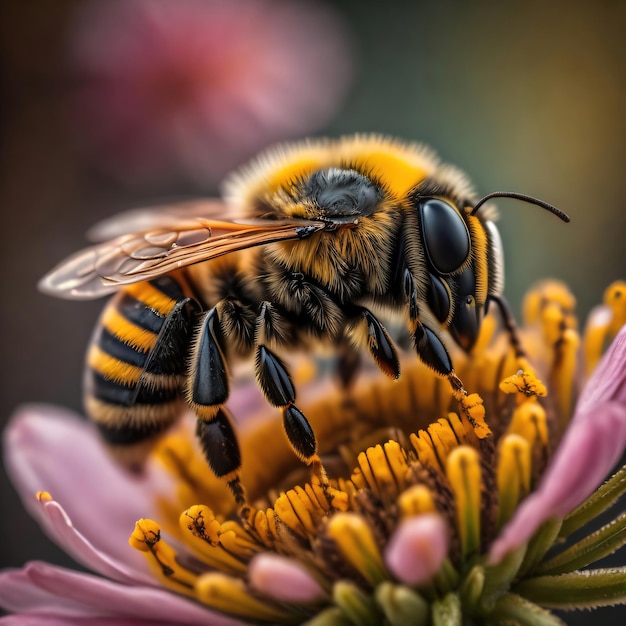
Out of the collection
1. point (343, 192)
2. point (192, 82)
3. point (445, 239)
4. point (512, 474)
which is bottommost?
point (512, 474)

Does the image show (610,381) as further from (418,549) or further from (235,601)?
(235,601)

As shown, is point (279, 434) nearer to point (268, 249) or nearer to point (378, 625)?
point (268, 249)

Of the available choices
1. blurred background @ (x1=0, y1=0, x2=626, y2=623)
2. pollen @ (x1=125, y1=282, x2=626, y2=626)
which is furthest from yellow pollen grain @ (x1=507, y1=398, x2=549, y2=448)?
blurred background @ (x1=0, y1=0, x2=626, y2=623)

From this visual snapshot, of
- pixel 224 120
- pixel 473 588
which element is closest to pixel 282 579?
pixel 473 588

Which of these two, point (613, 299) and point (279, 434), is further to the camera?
point (279, 434)

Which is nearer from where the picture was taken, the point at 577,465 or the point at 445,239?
the point at 577,465

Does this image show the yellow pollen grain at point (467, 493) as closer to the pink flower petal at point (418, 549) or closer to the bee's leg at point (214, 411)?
the pink flower petal at point (418, 549)

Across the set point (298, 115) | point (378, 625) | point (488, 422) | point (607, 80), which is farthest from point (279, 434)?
point (607, 80)

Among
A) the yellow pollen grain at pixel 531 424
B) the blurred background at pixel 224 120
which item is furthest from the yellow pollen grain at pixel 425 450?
the blurred background at pixel 224 120
